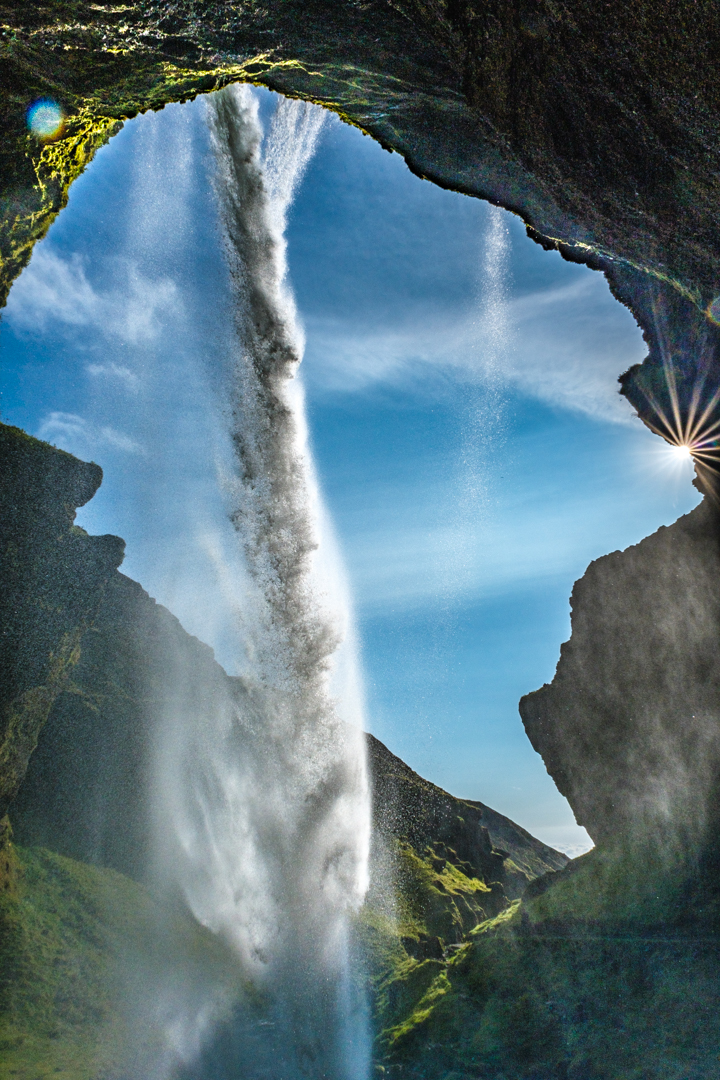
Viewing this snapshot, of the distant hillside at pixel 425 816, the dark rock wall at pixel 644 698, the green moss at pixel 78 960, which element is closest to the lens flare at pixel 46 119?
the dark rock wall at pixel 644 698

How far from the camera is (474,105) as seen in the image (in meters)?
6.13

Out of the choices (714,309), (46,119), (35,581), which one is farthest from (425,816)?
(46,119)

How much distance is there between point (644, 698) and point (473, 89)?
53.8 ft

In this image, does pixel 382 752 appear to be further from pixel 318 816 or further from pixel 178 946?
pixel 178 946

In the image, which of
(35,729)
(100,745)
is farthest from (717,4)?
(100,745)

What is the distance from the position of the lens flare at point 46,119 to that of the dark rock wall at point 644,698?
1597 cm

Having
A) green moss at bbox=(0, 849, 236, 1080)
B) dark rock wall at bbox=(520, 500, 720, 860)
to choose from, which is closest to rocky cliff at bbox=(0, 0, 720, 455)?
dark rock wall at bbox=(520, 500, 720, 860)

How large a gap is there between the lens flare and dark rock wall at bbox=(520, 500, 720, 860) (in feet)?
52.4

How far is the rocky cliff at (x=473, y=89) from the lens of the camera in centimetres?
462

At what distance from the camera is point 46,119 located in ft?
21.7

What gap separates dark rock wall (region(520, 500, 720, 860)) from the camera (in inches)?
589

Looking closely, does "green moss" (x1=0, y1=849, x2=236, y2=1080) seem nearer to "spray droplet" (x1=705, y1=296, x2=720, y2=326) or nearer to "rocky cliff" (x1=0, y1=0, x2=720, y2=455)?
"rocky cliff" (x1=0, y1=0, x2=720, y2=455)

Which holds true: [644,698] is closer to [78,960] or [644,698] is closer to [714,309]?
[714,309]

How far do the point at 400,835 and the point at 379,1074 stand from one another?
19068 millimetres
